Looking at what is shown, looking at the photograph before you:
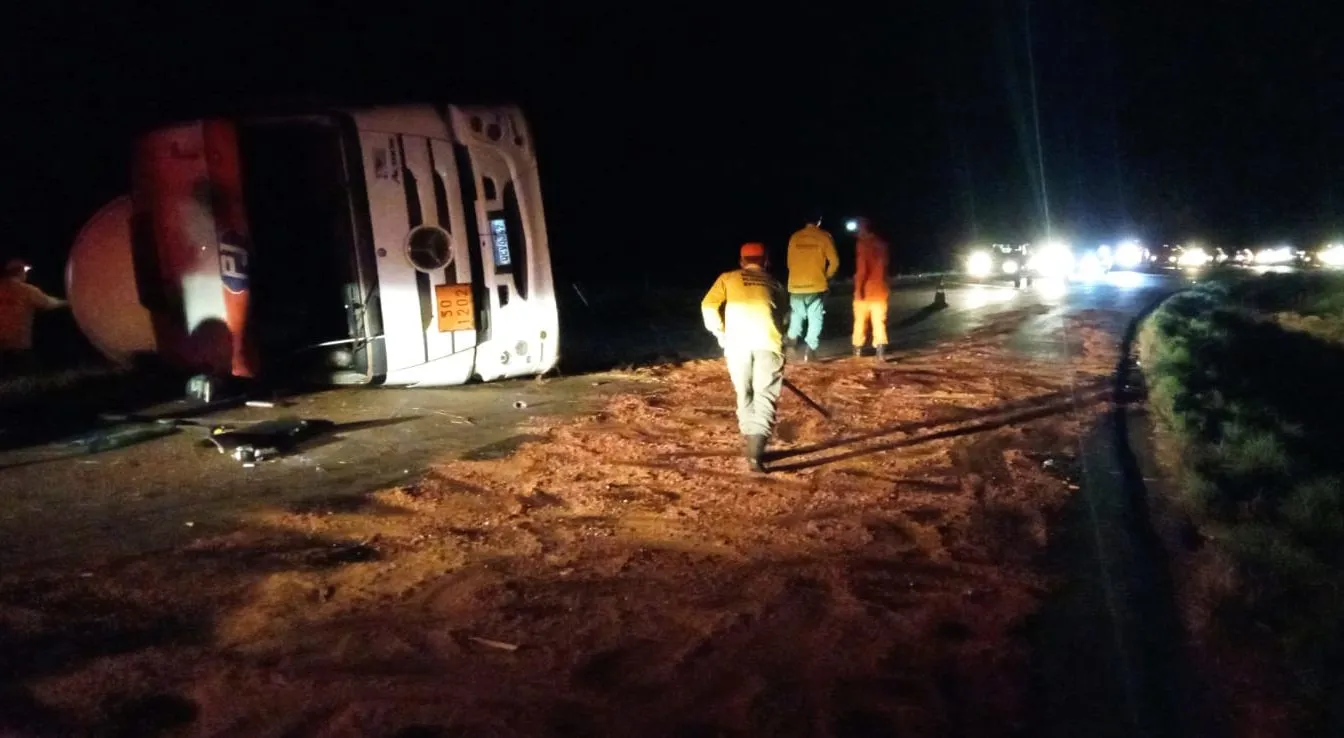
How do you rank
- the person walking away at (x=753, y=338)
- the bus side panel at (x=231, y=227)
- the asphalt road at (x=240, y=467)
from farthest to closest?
the bus side panel at (x=231, y=227)
the person walking away at (x=753, y=338)
the asphalt road at (x=240, y=467)

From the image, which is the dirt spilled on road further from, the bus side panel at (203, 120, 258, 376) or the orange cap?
the bus side panel at (203, 120, 258, 376)

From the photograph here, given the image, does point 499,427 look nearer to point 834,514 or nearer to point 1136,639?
point 834,514

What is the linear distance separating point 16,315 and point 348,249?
3881 mm

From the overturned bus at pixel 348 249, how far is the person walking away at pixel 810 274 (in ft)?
10.8

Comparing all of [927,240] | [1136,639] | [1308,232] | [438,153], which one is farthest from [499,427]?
[1308,232]

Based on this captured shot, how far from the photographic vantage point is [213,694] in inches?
160

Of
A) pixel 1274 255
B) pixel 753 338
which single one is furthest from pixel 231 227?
pixel 1274 255

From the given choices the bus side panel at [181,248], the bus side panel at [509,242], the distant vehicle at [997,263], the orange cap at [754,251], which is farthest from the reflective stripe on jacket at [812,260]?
the distant vehicle at [997,263]

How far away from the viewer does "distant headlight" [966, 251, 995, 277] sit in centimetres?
3225

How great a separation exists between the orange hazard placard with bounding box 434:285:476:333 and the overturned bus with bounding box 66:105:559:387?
2 cm

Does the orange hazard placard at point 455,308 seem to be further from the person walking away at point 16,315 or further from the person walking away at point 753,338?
the person walking away at point 16,315

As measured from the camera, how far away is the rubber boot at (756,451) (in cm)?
731

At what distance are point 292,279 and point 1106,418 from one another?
7635 mm

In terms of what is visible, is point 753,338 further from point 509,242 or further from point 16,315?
point 16,315
